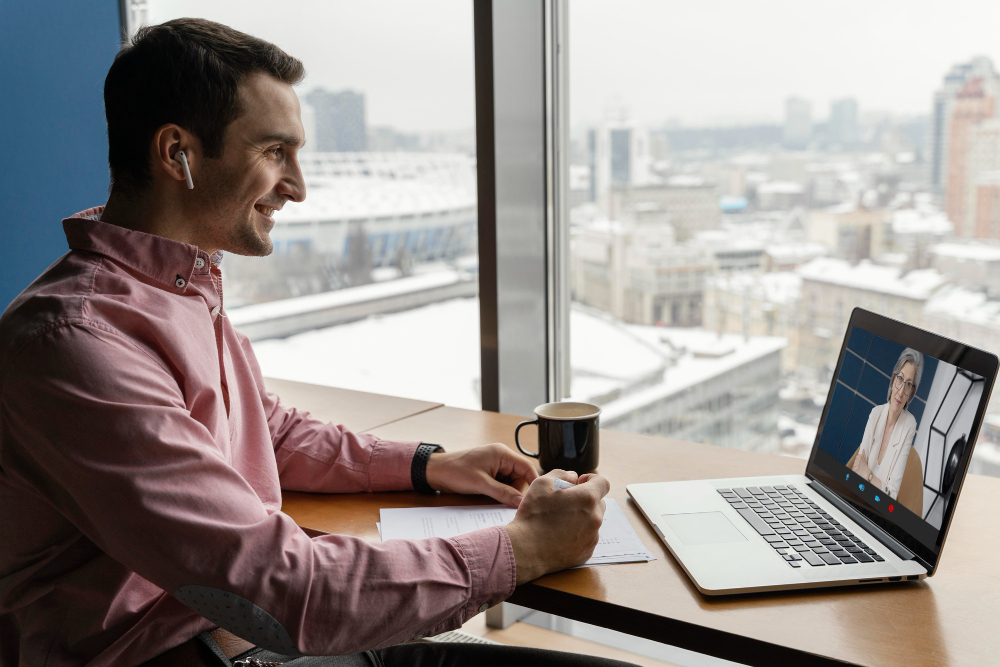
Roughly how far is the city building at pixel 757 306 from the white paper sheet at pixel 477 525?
94 centimetres

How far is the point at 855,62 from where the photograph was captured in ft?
5.91

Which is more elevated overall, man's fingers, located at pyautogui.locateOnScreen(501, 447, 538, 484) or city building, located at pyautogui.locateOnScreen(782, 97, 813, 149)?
city building, located at pyautogui.locateOnScreen(782, 97, 813, 149)

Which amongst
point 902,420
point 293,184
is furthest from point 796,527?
point 293,184

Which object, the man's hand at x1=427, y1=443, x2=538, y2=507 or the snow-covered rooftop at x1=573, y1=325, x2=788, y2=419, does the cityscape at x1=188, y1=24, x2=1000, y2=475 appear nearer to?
the snow-covered rooftop at x1=573, y1=325, x2=788, y2=419

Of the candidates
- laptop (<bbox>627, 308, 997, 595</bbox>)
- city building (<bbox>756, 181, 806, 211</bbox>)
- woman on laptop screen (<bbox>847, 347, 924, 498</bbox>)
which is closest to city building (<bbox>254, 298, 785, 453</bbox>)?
city building (<bbox>756, 181, 806, 211</bbox>)

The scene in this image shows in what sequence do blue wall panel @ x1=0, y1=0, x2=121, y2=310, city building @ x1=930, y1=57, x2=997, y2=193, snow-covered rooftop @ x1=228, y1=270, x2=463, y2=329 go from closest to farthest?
city building @ x1=930, y1=57, x2=997, y2=193
blue wall panel @ x1=0, y1=0, x2=121, y2=310
snow-covered rooftop @ x1=228, y1=270, x2=463, y2=329

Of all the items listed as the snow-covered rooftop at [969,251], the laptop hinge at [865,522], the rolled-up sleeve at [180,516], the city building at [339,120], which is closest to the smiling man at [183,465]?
the rolled-up sleeve at [180,516]

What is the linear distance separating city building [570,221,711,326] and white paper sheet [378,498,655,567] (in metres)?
1.00

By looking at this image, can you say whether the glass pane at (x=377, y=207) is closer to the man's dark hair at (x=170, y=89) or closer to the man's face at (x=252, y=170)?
the man's face at (x=252, y=170)

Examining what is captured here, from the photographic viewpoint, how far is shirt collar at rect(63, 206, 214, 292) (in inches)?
40.2

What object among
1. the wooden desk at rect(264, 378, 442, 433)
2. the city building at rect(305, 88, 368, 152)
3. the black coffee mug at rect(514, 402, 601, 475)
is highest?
the city building at rect(305, 88, 368, 152)

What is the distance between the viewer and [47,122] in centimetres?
248

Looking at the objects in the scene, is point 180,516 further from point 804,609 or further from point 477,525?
point 804,609

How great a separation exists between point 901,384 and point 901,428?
0.19 ft
